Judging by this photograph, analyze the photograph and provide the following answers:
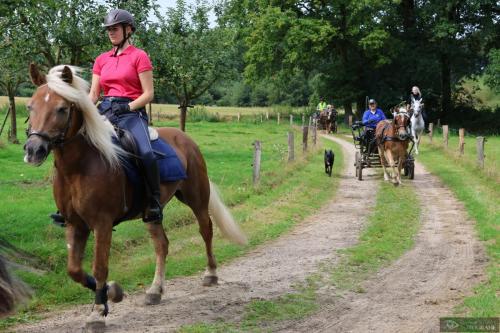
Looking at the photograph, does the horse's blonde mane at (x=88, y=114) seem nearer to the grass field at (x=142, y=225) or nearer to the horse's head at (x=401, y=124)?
the grass field at (x=142, y=225)

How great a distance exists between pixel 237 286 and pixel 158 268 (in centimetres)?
101

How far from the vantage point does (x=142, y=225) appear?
427 inches

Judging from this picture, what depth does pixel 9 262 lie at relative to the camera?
423 centimetres

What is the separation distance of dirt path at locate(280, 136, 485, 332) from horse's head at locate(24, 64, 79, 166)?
8.56 ft

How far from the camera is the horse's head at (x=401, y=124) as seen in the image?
17.1 meters

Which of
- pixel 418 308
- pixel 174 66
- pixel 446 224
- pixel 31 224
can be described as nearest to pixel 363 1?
pixel 174 66

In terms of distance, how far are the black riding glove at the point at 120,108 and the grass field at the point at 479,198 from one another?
12.5ft

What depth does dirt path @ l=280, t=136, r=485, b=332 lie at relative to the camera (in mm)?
5836

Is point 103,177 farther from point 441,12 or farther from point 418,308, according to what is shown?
point 441,12

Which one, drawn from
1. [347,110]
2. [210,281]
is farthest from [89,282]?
[347,110]

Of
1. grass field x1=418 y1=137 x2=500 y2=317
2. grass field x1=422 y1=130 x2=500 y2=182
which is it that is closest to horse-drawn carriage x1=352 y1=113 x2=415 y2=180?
grass field x1=418 y1=137 x2=500 y2=317

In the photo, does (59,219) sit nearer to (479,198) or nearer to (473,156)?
(479,198)

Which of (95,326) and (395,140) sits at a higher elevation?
(395,140)

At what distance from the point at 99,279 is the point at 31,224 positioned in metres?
5.31
